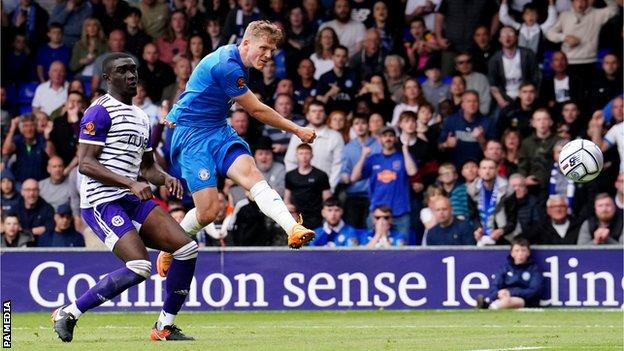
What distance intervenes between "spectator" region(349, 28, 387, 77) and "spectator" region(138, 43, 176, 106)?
2.84 m

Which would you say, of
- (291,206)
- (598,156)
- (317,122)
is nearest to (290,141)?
(317,122)

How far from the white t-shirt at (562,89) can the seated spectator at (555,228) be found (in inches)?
109

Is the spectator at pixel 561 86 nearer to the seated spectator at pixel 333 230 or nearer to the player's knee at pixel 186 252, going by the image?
the seated spectator at pixel 333 230

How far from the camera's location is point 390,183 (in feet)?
65.0

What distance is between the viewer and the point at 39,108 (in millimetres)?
22266

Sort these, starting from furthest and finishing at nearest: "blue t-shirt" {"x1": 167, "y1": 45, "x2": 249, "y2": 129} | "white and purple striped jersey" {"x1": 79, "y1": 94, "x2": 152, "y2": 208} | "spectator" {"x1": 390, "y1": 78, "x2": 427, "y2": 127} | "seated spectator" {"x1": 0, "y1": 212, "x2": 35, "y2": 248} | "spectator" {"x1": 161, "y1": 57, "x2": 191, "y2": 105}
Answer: "spectator" {"x1": 161, "y1": 57, "x2": 191, "y2": 105}, "spectator" {"x1": 390, "y1": 78, "x2": 427, "y2": 127}, "seated spectator" {"x1": 0, "y1": 212, "x2": 35, "y2": 248}, "blue t-shirt" {"x1": 167, "y1": 45, "x2": 249, "y2": 129}, "white and purple striped jersey" {"x1": 79, "y1": 94, "x2": 152, "y2": 208}

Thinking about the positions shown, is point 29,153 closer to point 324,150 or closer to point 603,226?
point 324,150

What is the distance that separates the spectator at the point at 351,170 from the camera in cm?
2016

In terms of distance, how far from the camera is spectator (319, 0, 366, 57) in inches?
887

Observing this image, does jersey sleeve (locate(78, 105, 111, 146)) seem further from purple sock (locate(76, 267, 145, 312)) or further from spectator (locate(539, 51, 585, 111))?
spectator (locate(539, 51, 585, 111))

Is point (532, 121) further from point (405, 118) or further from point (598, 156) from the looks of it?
point (598, 156)

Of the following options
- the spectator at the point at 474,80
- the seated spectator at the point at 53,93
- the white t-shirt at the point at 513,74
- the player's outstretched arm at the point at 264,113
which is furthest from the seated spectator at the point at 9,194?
the player's outstretched arm at the point at 264,113

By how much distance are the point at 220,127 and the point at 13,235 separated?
7.12 meters

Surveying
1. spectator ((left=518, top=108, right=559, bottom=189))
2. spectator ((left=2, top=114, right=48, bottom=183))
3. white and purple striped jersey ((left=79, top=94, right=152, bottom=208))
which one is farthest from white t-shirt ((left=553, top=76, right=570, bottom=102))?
white and purple striped jersey ((left=79, top=94, right=152, bottom=208))
